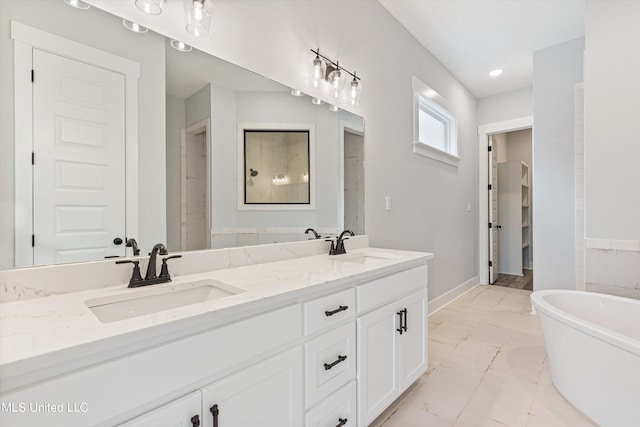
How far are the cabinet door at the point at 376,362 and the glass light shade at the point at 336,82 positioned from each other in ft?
4.72

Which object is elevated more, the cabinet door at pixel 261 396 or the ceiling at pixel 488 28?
the ceiling at pixel 488 28

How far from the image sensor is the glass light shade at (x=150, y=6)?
1.20 m

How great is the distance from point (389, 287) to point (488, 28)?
2866 mm

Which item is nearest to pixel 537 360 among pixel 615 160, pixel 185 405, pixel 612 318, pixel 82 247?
pixel 612 318

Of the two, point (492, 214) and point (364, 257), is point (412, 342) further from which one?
point (492, 214)

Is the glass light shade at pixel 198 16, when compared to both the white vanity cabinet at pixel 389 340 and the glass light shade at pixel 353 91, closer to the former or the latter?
the glass light shade at pixel 353 91

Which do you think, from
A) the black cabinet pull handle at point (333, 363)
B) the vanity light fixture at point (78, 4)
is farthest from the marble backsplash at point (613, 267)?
the vanity light fixture at point (78, 4)

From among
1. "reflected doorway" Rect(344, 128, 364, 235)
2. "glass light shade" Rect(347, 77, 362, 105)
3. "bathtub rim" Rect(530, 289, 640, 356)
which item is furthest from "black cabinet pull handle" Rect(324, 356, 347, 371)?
"glass light shade" Rect(347, 77, 362, 105)

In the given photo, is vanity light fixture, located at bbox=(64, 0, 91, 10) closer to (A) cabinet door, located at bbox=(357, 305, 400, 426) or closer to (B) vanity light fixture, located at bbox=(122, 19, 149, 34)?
(B) vanity light fixture, located at bbox=(122, 19, 149, 34)

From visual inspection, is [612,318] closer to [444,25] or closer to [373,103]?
[373,103]

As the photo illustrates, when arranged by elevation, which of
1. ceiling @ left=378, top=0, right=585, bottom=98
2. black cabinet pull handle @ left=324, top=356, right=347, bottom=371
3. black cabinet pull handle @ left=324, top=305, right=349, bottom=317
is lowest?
black cabinet pull handle @ left=324, top=356, right=347, bottom=371

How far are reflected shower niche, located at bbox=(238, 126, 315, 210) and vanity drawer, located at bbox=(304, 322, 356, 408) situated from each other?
0.82 metres

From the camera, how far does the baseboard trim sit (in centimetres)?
327

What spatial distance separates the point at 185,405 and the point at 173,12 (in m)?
1.51
